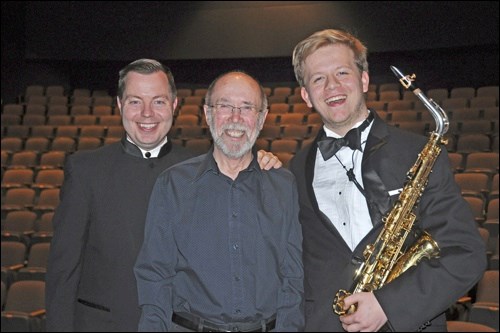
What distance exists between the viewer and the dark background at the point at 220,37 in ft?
42.3

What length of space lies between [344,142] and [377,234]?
1.26ft

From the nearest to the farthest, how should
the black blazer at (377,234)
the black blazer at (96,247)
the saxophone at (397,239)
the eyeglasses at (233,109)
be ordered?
1. the black blazer at (377,234)
2. the saxophone at (397,239)
3. the eyeglasses at (233,109)
4. the black blazer at (96,247)

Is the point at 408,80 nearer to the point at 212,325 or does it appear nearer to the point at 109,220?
the point at 212,325

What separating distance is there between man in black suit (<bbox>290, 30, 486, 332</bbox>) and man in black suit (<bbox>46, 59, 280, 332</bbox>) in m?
0.26

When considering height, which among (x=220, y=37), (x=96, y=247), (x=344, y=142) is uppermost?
(x=220, y=37)

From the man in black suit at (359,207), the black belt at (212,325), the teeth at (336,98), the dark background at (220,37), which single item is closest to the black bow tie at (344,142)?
the man in black suit at (359,207)

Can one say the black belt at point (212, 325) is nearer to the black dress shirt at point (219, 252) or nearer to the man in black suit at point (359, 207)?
the black dress shirt at point (219, 252)

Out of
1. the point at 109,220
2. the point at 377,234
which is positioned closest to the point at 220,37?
the point at 109,220

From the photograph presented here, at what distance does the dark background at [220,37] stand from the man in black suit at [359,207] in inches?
415

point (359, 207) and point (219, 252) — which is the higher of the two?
point (359, 207)

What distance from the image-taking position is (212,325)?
2400 millimetres

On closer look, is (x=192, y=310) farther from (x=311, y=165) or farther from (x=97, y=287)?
(x=311, y=165)

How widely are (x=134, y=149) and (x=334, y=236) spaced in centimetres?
98

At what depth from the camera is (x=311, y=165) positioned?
106 inches
